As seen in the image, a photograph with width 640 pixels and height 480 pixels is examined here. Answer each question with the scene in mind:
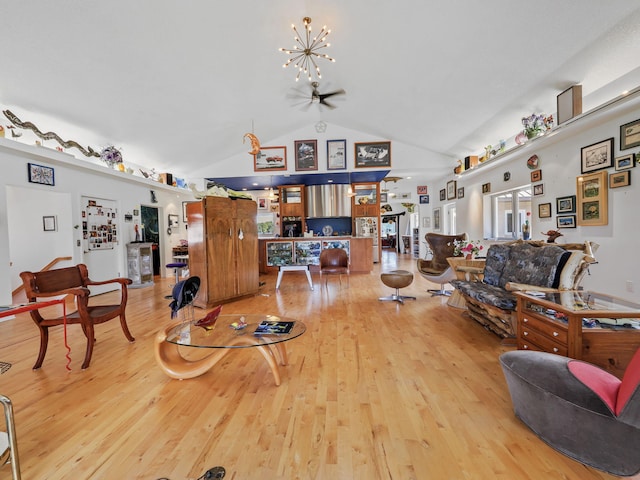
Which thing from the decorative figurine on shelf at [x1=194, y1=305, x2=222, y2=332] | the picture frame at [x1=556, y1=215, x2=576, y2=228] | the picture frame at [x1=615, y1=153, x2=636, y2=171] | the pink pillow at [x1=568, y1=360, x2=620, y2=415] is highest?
the picture frame at [x1=615, y1=153, x2=636, y2=171]

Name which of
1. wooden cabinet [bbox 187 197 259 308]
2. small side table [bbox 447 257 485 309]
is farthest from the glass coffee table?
small side table [bbox 447 257 485 309]

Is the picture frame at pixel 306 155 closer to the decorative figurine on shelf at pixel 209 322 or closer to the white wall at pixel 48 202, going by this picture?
the white wall at pixel 48 202

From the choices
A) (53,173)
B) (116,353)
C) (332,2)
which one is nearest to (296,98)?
(332,2)

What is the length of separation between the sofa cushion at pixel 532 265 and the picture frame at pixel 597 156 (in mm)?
1684

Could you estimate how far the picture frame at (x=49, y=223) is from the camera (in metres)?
5.51

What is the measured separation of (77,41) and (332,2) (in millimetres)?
3168

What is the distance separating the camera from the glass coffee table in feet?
6.78

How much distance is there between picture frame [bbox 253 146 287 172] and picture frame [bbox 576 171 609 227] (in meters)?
6.53

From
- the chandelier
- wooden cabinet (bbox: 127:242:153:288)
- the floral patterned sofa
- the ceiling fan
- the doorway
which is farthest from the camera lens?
the doorway

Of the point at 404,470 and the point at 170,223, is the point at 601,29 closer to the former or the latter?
the point at 404,470

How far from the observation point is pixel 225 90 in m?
5.29

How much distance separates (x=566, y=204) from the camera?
444 centimetres

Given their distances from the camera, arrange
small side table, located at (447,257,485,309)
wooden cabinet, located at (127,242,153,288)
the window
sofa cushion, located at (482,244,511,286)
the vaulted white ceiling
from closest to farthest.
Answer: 1. the vaulted white ceiling
2. sofa cushion, located at (482,244,511,286)
3. small side table, located at (447,257,485,309)
4. the window
5. wooden cabinet, located at (127,242,153,288)

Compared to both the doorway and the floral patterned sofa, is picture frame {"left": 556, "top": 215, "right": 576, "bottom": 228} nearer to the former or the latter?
the floral patterned sofa
